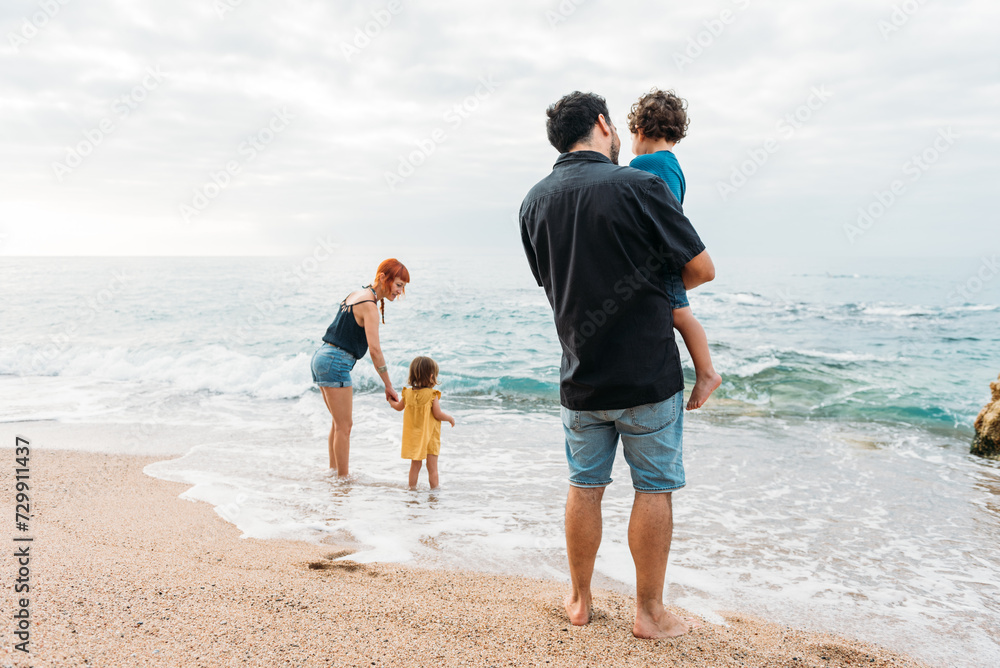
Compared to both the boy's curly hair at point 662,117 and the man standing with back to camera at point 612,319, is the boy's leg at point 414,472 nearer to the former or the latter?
the man standing with back to camera at point 612,319

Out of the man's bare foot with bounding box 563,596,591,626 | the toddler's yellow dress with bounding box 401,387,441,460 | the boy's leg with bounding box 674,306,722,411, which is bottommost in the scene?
the man's bare foot with bounding box 563,596,591,626

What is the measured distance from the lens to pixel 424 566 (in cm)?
359

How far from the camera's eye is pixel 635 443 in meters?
2.39

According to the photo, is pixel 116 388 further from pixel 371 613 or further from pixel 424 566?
pixel 371 613

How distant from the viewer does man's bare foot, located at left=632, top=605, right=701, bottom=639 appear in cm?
250

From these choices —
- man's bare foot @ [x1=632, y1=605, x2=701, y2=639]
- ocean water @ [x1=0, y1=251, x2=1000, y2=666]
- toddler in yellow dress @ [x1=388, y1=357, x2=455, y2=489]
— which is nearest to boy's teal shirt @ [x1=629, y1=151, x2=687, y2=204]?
man's bare foot @ [x1=632, y1=605, x2=701, y2=639]

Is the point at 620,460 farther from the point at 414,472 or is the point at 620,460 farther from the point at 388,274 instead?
the point at 388,274

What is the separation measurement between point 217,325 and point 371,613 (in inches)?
724

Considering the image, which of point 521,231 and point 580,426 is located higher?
point 521,231

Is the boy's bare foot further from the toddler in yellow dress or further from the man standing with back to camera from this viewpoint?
the toddler in yellow dress

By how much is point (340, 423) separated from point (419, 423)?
2.59 ft

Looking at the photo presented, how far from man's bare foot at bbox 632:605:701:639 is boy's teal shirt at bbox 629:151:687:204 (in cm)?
171

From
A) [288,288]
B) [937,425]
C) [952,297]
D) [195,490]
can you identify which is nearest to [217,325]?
[288,288]

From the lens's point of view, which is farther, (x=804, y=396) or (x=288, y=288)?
(x=288, y=288)
